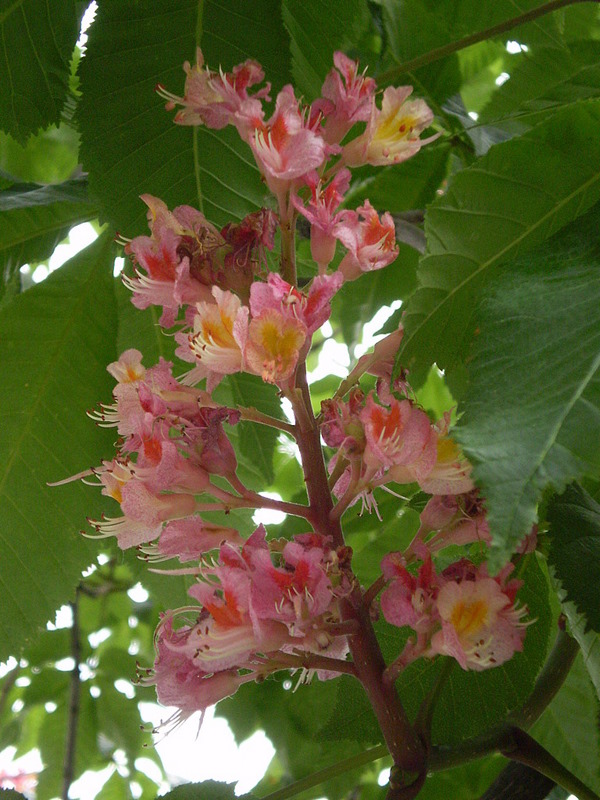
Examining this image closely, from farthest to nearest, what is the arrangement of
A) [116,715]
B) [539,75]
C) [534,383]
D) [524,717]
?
[116,715] < [539,75] < [524,717] < [534,383]

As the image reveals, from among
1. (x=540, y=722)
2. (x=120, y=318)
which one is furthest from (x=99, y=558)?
(x=540, y=722)

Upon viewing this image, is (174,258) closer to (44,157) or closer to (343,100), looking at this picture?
(343,100)

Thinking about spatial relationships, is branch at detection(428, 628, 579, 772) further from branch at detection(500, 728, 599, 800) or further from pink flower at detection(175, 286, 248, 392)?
pink flower at detection(175, 286, 248, 392)

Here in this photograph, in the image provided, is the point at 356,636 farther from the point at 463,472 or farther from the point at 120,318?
the point at 120,318

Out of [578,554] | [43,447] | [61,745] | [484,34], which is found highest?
[484,34]

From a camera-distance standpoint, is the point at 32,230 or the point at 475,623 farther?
the point at 32,230

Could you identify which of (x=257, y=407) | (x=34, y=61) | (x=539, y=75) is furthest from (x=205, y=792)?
(x=539, y=75)

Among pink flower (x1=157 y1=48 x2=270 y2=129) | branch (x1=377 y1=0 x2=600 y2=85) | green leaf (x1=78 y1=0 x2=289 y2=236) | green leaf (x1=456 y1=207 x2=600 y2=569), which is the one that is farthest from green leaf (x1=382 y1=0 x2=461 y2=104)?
green leaf (x1=456 y1=207 x2=600 y2=569)

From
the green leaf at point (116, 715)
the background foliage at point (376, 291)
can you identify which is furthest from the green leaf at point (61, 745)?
the background foliage at point (376, 291)
